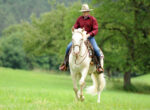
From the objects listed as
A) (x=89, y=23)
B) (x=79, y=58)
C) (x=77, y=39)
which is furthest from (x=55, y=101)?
(x=89, y=23)

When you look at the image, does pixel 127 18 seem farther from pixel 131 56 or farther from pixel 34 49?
pixel 34 49

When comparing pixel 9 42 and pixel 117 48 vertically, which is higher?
pixel 117 48

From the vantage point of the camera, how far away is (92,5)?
3038cm

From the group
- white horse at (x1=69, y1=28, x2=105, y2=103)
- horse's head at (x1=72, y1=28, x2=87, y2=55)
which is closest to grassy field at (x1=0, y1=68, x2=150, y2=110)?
white horse at (x1=69, y1=28, x2=105, y2=103)

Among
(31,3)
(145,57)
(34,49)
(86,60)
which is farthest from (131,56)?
(31,3)

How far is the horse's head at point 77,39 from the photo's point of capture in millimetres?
9249

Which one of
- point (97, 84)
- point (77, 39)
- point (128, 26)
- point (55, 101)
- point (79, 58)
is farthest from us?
point (128, 26)

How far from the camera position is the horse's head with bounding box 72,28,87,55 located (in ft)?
30.3

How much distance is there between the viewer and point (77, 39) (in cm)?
931

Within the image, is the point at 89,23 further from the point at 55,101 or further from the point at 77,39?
the point at 55,101

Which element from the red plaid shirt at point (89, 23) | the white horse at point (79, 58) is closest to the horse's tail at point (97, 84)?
the white horse at point (79, 58)

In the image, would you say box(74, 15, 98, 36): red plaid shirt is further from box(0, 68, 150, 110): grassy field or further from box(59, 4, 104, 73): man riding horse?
box(0, 68, 150, 110): grassy field

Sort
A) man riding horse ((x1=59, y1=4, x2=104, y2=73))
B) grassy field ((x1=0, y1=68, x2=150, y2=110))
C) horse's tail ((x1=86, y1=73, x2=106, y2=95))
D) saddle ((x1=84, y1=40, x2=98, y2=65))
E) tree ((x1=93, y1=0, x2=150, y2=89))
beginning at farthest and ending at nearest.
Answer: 1. tree ((x1=93, y1=0, x2=150, y2=89))
2. horse's tail ((x1=86, y1=73, x2=106, y2=95))
3. man riding horse ((x1=59, y1=4, x2=104, y2=73))
4. saddle ((x1=84, y1=40, x2=98, y2=65))
5. grassy field ((x1=0, y1=68, x2=150, y2=110))

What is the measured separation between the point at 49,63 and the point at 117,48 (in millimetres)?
59534
